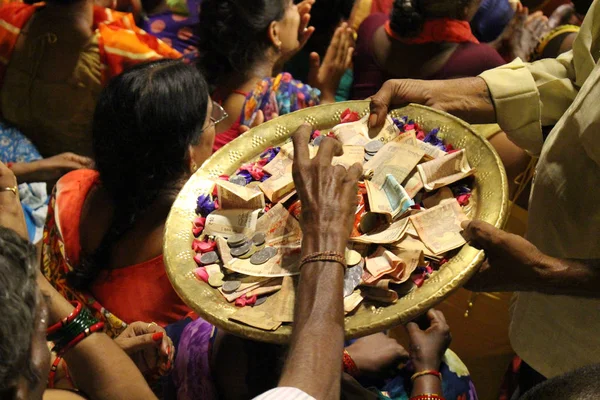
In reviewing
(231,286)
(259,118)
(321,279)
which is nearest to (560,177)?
(321,279)

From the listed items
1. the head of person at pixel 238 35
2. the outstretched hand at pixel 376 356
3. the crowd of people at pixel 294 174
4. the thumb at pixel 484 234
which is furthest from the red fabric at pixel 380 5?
the thumb at pixel 484 234

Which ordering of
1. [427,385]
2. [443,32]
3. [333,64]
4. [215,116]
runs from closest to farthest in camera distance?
[427,385]
[215,116]
[443,32]
[333,64]

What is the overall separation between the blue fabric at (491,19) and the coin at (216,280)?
92.2 inches

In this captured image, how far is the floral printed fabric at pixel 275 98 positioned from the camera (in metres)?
2.67

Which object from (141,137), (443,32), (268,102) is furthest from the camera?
(268,102)

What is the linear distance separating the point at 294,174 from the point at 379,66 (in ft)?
5.13

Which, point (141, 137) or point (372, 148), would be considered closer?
point (372, 148)

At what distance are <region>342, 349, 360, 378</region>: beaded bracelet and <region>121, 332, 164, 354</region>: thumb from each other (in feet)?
1.52

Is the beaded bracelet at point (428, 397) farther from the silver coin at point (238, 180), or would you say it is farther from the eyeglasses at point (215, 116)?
the eyeglasses at point (215, 116)

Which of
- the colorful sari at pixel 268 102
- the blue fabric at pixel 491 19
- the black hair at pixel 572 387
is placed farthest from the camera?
the blue fabric at pixel 491 19

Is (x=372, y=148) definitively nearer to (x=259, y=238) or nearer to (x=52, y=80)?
(x=259, y=238)

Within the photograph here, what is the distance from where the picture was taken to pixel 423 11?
2.58 metres

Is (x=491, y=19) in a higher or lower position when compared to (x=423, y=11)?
lower

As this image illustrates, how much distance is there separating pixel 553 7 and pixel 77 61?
8.07 ft
